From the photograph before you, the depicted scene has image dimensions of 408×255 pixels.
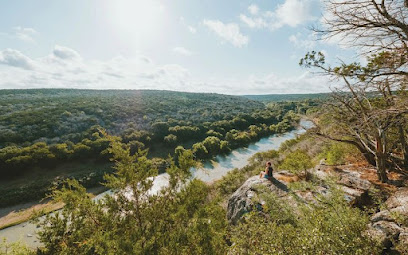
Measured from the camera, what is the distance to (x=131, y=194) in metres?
6.33

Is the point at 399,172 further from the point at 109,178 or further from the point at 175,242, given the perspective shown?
the point at 109,178

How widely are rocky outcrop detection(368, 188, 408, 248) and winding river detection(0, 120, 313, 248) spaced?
8.87 meters

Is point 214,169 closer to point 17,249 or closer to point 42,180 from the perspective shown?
point 42,180

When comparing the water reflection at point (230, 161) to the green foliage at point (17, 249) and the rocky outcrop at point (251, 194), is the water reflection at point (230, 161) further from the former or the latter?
the green foliage at point (17, 249)

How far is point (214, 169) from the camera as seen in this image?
38625 mm

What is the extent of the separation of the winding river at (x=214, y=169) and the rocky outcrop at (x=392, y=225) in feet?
29.1

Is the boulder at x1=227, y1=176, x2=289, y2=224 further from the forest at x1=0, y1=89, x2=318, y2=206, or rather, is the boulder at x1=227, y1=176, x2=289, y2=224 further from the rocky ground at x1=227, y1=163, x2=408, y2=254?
the forest at x1=0, y1=89, x2=318, y2=206

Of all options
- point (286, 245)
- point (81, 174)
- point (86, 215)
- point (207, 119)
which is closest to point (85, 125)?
point (81, 174)

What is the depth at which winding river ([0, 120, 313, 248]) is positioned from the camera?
20375 millimetres

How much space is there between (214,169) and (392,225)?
111 feet

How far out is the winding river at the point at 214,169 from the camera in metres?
20.4

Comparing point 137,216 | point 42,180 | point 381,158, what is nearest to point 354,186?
point 381,158

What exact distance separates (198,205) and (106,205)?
2.81m

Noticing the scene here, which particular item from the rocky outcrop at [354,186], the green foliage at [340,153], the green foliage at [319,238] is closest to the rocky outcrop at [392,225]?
the green foliage at [319,238]
